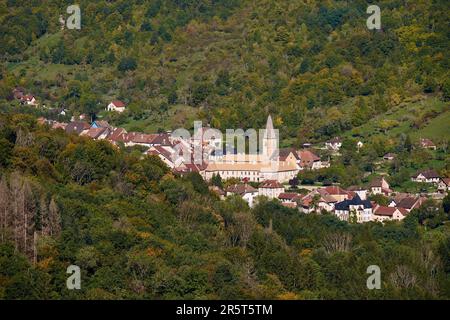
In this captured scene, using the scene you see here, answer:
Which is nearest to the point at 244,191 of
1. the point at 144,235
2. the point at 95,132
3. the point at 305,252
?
the point at 95,132

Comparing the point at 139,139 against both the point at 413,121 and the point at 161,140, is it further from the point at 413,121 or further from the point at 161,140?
the point at 413,121

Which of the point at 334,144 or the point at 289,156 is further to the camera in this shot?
the point at 334,144

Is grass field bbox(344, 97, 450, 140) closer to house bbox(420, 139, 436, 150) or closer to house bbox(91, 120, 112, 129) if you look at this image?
house bbox(420, 139, 436, 150)

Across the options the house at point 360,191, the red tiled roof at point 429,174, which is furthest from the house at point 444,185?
the house at point 360,191

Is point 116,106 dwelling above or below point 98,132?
above
